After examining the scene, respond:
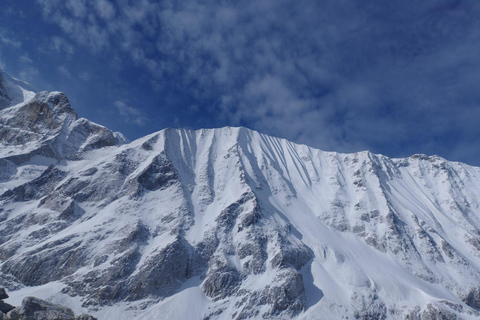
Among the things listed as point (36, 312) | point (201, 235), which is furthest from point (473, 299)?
point (36, 312)

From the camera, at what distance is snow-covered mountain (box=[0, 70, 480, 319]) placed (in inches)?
4065

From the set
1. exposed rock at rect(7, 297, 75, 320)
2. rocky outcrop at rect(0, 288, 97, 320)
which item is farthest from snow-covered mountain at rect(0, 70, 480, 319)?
exposed rock at rect(7, 297, 75, 320)

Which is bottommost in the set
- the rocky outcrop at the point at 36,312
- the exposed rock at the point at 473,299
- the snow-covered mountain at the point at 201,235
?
the exposed rock at the point at 473,299

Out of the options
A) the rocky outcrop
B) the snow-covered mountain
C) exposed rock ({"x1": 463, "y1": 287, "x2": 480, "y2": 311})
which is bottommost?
exposed rock ({"x1": 463, "y1": 287, "x2": 480, "y2": 311})

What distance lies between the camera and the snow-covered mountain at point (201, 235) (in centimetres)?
10325

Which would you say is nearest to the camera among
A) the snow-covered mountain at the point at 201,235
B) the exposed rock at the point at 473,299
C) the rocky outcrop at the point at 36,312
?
the rocky outcrop at the point at 36,312

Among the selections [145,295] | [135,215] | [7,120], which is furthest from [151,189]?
[7,120]

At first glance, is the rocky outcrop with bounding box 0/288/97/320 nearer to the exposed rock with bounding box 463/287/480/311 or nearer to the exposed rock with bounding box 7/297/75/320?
the exposed rock with bounding box 7/297/75/320

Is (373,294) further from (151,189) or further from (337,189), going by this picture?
(151,189)

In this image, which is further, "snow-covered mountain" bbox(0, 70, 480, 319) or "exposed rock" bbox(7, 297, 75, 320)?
"snow-covered mountain" bbox(0, 70, 480, 319)

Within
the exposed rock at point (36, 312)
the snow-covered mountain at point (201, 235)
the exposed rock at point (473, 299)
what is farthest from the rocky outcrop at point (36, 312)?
the exposed rock at point (473, 299)

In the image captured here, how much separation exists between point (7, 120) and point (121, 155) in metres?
63.5

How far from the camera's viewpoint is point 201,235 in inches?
4877

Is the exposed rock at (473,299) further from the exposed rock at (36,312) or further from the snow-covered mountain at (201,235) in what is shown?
the exposed rock at (36,312)
